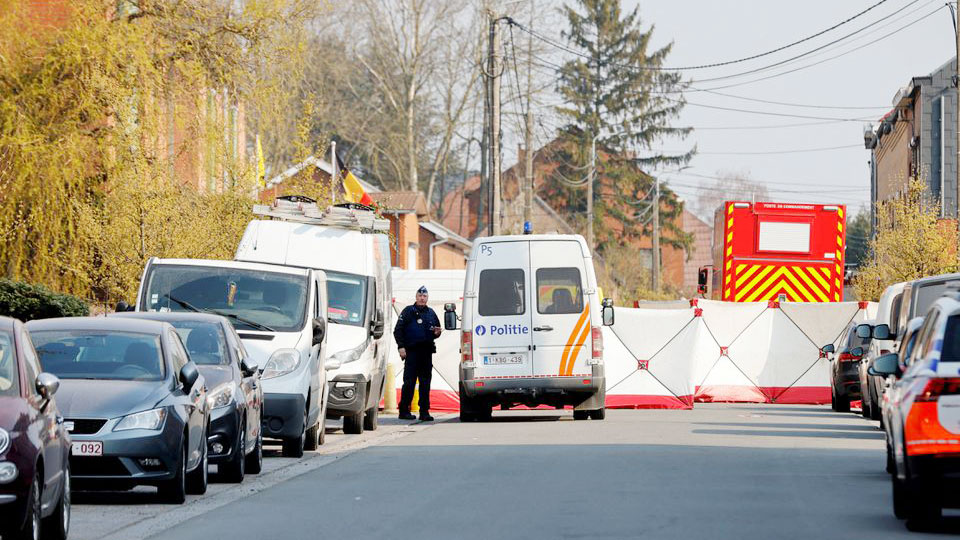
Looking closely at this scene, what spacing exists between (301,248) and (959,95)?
13.9 m

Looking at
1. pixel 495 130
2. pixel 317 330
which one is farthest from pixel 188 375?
pixel 495 130

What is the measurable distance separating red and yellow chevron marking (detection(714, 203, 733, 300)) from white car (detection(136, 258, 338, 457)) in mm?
14035

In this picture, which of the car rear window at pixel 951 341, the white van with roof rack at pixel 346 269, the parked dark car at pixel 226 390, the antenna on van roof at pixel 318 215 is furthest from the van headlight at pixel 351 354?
the car rear window at pixel 951 341

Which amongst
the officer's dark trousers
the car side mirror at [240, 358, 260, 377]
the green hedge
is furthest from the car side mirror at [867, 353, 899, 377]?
the green hedge

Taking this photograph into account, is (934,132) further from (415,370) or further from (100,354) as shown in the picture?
(100,354)

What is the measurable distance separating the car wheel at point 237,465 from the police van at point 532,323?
9.28 metres

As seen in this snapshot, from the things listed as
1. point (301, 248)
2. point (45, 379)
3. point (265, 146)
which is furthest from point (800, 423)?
point (265, 146)

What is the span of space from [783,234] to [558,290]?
9531 mm

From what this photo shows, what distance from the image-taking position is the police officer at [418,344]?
84.0 feet

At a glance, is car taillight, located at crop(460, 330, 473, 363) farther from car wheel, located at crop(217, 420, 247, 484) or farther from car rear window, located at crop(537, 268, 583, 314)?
car wheel, located at crop(217, 420, 247, 484)

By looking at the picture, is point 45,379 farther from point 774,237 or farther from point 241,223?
point 774,237

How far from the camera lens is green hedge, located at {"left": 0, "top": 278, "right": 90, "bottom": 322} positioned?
25.4 metres

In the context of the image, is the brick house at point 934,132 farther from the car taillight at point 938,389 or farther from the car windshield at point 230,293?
the car taillight at point 938,389

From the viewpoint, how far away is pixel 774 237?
32219mm
